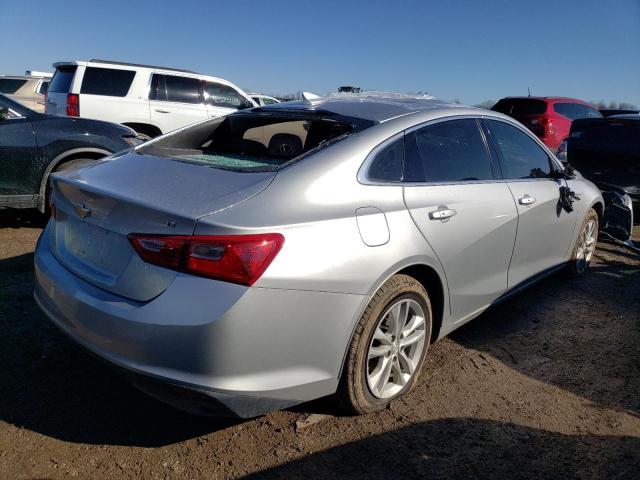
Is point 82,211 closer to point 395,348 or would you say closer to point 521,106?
point 395,348

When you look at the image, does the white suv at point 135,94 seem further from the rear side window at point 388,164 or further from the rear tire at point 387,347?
the rear tire at point 387,347

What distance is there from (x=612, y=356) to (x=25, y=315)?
3950mm

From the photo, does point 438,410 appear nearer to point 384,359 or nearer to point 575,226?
point 384,359

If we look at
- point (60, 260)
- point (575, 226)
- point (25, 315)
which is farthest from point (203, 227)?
point (575, 226)

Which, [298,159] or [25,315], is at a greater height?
[298,159]

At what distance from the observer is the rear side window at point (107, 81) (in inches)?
380

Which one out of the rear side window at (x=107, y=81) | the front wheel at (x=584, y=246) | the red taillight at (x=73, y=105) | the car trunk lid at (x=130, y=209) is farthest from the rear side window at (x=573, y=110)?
the car trunk lid at (x=130, y=209)

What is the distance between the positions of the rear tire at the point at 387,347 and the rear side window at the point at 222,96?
8.80 m

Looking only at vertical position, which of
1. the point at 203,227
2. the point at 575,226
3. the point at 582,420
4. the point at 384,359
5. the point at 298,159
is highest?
the point at 298,159

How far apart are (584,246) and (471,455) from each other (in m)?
3.30

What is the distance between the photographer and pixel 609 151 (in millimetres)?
6875

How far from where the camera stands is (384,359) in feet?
9.15

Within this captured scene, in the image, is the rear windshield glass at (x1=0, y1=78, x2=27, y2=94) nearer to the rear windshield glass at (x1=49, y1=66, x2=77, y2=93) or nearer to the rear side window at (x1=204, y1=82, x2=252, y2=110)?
the rear windshield glass at (x1=49, y1=66, x2=77, y2=93)

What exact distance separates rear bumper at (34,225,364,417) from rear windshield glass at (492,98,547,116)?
12.0 meters
